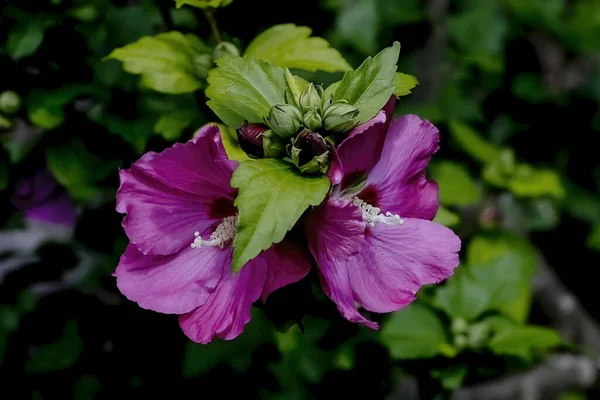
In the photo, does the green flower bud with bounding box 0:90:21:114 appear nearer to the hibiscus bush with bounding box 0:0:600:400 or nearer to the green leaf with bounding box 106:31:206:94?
the hibiscus bush with bounding box 0:0:600:400

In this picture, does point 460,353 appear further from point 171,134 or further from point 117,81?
point 117,81

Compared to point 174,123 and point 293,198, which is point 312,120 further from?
point 174,123

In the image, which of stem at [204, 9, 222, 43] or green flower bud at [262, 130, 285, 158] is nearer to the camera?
green flower bud at [262, 130, 285, 158]

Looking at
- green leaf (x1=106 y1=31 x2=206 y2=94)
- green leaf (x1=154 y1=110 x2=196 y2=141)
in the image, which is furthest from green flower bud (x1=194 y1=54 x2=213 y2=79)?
green leaf (x1=154 y1=110 x2=196 y2=141)

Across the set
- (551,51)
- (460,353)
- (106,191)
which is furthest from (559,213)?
(106,191)

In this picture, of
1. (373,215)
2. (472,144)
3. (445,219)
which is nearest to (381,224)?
(373,215)

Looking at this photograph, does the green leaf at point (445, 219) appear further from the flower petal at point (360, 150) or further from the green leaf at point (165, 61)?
the green leaf at point (165, 61)

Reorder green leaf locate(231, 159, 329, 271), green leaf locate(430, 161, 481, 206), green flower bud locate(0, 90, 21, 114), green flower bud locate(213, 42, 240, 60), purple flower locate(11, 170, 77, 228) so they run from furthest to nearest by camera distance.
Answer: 1. green leaf locate(430, 161, 481, 206)
2. purple flower locate(11, 170, 77, 228)
3. green flower bud locate(0, 90, 21, 114)
4. green flower bud locate(213, 42, 240, 60)
5. green leaf locate(231, 159, 329, 271)
